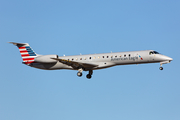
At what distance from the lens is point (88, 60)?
3831 cm

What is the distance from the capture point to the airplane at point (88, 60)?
36500 millimetres

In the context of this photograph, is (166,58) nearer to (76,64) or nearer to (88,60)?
(88,60)

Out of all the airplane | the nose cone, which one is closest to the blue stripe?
the airplane

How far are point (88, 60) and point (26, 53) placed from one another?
28.8ft

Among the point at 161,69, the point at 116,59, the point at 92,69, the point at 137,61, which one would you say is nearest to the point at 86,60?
the point at 92,69

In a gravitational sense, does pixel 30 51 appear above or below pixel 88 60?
above

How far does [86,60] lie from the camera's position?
126 feet

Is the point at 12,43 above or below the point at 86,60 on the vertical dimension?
above

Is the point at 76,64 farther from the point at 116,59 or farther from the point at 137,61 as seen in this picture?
the point at 137,61

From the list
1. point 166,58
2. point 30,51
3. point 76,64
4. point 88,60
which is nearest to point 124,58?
point 88,60

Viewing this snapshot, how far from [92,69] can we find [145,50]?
7273 mm

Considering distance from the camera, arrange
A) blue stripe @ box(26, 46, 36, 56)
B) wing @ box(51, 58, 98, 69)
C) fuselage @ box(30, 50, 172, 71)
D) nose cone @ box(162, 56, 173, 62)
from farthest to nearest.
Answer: blue stripe @ box(26, 46, 36, 56)
wing @ box(51, 58, 98, 69)
fuselage @ box(30, 50, 172, 71)
nose cone @ box(162, 56, 173, 62)

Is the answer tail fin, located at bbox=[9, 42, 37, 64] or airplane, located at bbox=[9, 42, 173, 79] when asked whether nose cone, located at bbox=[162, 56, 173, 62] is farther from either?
tail fin, located at bbox=[9, 42, 37, 64]

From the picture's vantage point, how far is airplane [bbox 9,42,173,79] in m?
36.5
